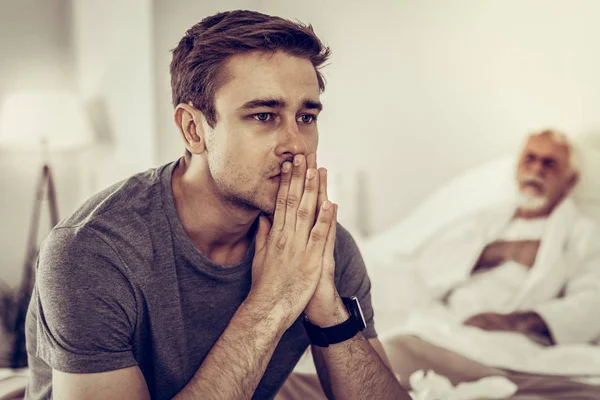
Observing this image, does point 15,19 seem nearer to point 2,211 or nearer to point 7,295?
point 2,211

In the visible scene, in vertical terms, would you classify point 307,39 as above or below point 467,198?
above

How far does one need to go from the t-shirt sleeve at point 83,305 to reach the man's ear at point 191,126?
286mm

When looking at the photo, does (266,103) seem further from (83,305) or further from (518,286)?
(518,286)

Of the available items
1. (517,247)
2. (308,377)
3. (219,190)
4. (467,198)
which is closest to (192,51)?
(219,190)

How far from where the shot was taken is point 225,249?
116cm

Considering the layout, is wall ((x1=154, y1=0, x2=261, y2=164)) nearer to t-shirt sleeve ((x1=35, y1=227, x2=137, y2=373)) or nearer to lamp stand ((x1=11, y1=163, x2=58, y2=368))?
lamp stand ((x1=11, y1=163, x2=58, y2=368))

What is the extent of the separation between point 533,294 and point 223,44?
131cm

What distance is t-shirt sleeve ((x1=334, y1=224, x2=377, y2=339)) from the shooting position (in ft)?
4.00

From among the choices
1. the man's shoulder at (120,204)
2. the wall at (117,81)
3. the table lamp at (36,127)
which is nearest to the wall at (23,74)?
the wall at (117,81)

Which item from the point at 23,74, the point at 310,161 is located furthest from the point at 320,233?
the point at 23,74

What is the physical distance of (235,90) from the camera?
1074mm

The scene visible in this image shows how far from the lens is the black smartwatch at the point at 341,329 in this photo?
1.10m

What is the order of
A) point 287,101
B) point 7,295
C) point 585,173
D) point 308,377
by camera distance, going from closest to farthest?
point 287,101 → point 308,377 → point 585,173 → point 7,295

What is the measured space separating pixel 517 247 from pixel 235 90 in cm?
135
